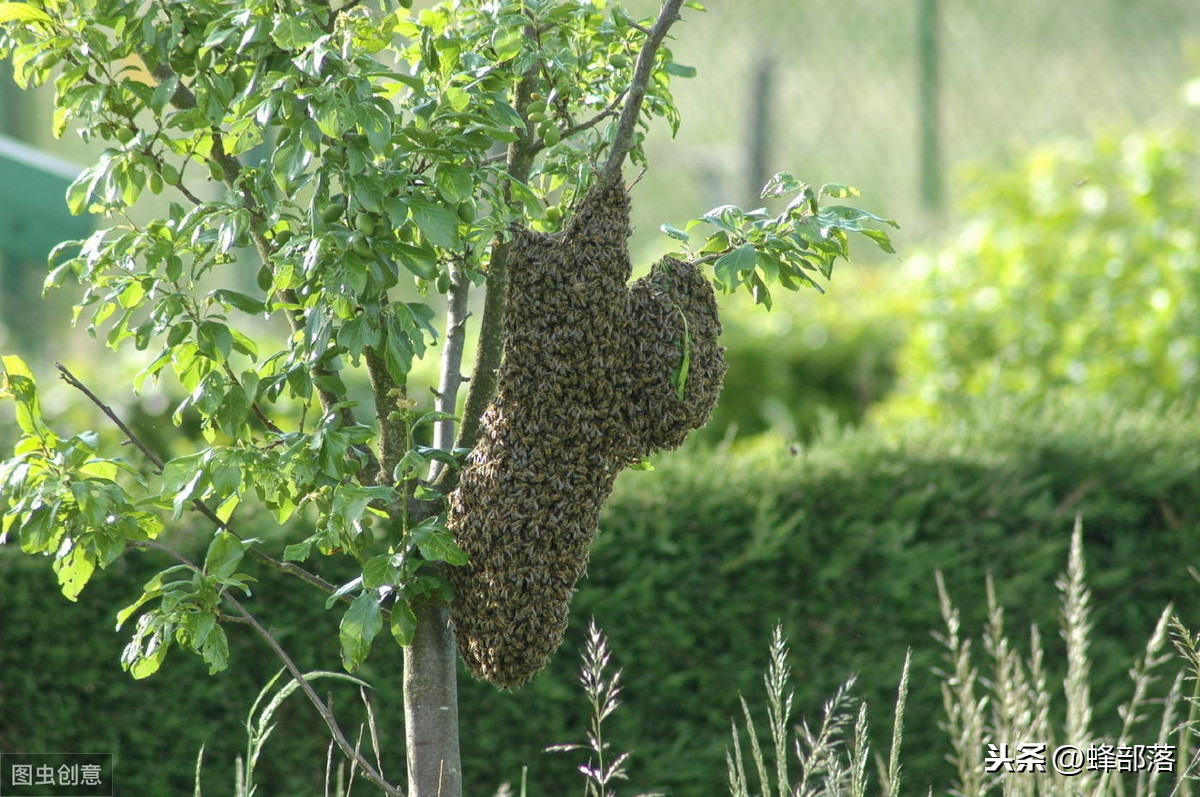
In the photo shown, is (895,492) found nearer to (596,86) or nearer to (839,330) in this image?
(596,86)

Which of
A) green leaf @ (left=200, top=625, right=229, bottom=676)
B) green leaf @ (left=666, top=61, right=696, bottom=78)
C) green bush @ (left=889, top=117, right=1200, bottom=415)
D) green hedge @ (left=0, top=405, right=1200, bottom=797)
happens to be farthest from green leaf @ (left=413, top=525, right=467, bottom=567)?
green bush @ (left=889, top=117, right=1200, bottom=415)

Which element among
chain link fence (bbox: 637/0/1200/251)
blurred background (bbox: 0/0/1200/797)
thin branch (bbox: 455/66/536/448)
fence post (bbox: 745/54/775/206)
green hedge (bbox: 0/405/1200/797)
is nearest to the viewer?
thin branch (bbox: 455/66/536/448)

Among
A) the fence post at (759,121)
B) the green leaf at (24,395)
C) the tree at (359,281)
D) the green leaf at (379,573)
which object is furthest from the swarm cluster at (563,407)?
the fence post at (759,121)

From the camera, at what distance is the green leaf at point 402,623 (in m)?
1.67

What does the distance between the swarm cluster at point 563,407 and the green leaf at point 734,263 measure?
0.33ft

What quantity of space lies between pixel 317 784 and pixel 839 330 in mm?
4553

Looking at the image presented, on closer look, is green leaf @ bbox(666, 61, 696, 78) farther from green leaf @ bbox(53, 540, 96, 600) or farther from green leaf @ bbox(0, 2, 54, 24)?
green leaf @ bbox(53, 540, 96, 600)

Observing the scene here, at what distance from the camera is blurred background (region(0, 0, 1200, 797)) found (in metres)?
3.03

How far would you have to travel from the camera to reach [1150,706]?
3.64 meters

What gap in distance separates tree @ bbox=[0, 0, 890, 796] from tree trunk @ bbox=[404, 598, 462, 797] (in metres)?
0.02

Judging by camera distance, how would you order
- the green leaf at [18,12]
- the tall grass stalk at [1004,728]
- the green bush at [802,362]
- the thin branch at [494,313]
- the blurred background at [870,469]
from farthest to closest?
the green bush at [802,362], the blurred background at [870,469], the tall grass stalk at [1004,728], the thin branch at [494,313], the green leaf at [18,12]

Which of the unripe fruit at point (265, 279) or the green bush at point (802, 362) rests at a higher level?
the green bush at point (802, 362)

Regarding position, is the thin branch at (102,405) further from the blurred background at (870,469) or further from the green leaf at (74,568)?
the blurred background at (870,469)

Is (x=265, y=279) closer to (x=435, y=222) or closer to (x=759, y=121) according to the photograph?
(x=435, y=222)
